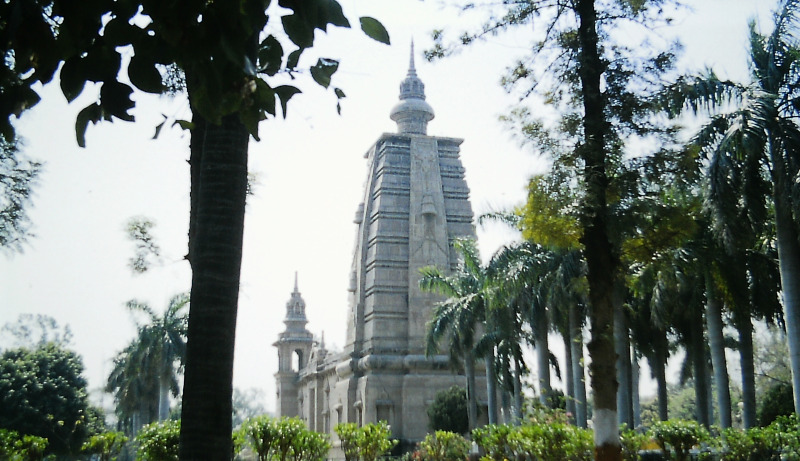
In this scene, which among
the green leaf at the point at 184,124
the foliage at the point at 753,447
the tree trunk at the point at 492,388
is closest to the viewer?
the green leaf at the point at 184,124

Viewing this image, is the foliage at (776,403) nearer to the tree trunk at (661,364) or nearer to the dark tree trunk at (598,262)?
the tree trunk at (661,364)

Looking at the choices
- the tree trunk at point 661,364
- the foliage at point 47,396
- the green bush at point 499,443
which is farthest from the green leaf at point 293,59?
the foliage at point 47,396

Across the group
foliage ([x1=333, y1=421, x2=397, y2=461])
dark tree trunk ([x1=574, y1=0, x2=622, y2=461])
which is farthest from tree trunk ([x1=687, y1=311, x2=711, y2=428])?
dark tree trunk ([x1=574, y1=0, x2=622, y2=461])

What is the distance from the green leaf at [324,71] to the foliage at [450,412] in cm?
3333

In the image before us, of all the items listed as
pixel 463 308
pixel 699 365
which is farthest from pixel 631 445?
pixel 463 308

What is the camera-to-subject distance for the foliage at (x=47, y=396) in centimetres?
3875

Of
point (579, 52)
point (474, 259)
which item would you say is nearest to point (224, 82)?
point (579, 52)

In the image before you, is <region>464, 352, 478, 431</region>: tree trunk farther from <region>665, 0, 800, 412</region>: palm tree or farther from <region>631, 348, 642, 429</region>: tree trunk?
<region>665, 0, 800, 412</region>: palm tree

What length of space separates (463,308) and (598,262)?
60.5 feet

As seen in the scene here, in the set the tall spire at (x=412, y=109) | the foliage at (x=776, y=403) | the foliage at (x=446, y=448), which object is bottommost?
the foliage at (x=446, y=448)

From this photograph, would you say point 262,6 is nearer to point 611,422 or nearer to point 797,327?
point 611,422

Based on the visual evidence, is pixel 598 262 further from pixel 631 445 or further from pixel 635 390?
pixel 635 390

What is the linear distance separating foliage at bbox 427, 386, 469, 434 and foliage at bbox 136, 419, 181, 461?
22.4 metres

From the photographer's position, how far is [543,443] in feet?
53.2
